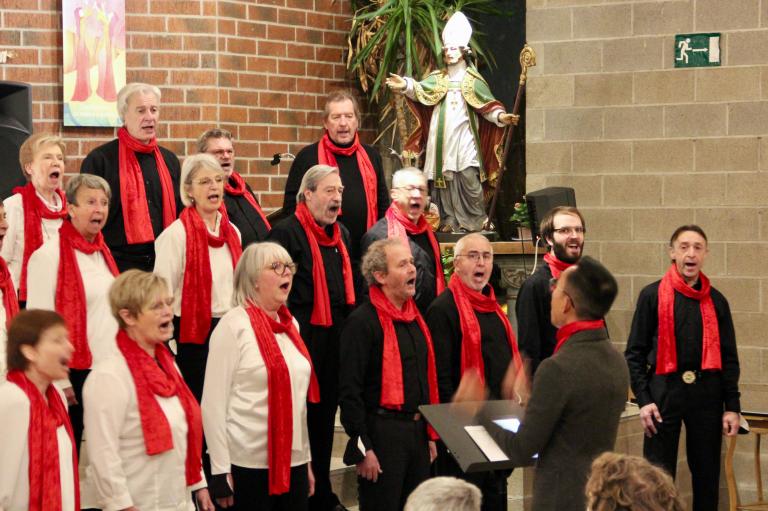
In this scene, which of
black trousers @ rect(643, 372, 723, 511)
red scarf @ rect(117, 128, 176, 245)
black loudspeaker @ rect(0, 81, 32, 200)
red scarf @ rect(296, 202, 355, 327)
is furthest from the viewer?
black loudspeaker @ rect(0, 81, 32, 200)

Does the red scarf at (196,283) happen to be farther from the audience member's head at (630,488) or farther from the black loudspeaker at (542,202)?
the black loudspeaker at (542,202)

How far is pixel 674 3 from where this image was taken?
715 cm

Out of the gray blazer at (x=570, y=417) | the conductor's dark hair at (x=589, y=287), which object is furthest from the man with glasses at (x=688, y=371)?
the conductor's dark hair at (x=589, y=287)

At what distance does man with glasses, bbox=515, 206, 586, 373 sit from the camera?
4945mm

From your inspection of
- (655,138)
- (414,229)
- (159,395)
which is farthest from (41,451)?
(655,138)

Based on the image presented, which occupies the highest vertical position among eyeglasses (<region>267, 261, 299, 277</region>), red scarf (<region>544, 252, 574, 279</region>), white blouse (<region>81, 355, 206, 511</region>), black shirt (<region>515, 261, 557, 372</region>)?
eyeglasses (<region>267, 261, 299, 277</region>)

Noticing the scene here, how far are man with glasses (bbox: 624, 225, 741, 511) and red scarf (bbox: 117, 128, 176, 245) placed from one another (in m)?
2.13

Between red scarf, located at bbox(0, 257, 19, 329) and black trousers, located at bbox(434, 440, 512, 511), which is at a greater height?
red scarf, located at bbox(0, 257, 19, 329)

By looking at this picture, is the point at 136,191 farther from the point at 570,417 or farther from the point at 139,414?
the point at 570,417

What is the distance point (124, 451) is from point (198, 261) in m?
1.20

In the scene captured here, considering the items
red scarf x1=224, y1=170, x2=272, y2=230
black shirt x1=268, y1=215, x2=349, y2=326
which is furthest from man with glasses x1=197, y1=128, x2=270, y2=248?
black shirt x1=268, y1=215, x2=349, y2=326

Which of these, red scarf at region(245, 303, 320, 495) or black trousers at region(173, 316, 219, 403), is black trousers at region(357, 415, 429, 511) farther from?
black trousers at region(173, 316, 219, 403)

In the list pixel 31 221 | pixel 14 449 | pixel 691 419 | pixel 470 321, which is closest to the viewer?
pixel 14 449

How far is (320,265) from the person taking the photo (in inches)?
195
